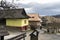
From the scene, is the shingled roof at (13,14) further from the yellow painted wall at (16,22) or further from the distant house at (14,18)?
the yellow painted wall at (16,22)

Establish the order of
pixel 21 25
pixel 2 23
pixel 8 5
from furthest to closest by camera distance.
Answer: pixel 8 5 → pixel 2 23 → pixel 21 25

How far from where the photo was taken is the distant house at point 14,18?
112 feet

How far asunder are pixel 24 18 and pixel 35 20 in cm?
928

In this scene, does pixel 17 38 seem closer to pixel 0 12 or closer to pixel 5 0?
pixel 0 12

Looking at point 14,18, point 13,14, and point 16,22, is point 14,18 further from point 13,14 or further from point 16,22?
point 13,14

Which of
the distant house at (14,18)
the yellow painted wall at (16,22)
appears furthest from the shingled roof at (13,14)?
the yellow painted wall at (16,22)

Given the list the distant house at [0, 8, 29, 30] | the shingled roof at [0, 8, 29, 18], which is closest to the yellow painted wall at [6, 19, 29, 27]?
the distant house at [0, 8, 29, 30]

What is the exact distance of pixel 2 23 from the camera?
36.1 metres

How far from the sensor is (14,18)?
112ft

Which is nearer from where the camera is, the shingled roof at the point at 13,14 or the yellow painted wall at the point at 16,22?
the yellow painted wall at the point at 16,22

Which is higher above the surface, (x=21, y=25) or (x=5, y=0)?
(x=5, y=0)

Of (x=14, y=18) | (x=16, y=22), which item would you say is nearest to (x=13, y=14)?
(x=14, y=18)

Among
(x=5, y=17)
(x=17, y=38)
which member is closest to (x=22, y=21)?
(x=5, y=17)

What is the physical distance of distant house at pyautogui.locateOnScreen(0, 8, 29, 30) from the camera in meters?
34.0
